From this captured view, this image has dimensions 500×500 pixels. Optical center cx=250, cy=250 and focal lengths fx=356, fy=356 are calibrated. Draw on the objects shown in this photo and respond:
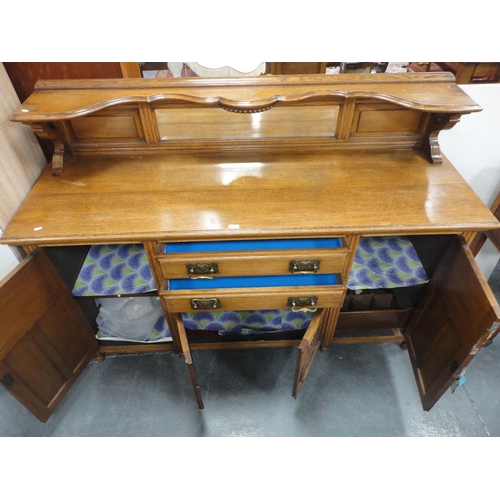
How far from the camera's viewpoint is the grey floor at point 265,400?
1500 millimetres

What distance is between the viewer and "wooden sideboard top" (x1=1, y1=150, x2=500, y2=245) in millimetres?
1155

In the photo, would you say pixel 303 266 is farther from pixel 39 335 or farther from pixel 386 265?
pixel 39 335

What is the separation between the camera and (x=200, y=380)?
1.66 m

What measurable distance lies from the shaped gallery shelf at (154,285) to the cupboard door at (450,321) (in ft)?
0.43

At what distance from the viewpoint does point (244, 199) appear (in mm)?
1254

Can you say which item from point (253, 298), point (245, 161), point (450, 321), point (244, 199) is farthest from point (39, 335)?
point (450, 321)

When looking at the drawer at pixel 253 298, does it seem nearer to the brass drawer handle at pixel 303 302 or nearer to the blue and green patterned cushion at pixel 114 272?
the brass drawer handle at pixel 303 302

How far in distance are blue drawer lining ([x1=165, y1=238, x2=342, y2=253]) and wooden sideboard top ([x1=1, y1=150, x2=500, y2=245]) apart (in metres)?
0.13

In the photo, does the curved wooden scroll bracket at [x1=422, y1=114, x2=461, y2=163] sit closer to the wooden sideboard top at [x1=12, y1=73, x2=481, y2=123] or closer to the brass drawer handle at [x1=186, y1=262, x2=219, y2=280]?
the wooden sideboard top at [x1=12, y1=73, x2=481, y2=123]

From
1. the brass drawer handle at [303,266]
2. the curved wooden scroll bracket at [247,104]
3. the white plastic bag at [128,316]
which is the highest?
the curved wooden scroll bracket at [247,104]

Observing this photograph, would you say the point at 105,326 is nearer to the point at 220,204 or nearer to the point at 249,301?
the point at 249,301

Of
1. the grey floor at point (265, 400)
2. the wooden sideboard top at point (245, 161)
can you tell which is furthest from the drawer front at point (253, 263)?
the grey floor at point (265, 400)

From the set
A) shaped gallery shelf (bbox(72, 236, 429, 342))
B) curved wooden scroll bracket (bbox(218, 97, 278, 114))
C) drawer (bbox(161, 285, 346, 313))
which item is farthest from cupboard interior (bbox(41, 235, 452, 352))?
curved wooden scroll bracket (bbox(218, 97, 278, 114))

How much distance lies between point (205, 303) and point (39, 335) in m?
0.61
